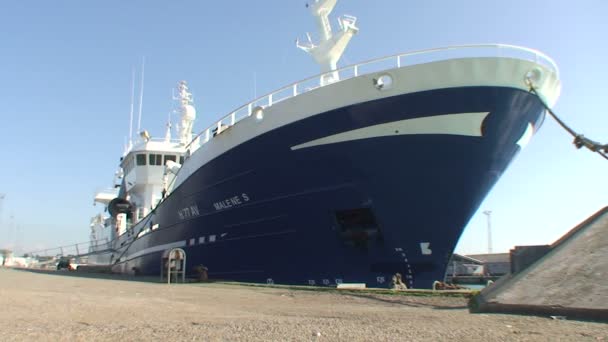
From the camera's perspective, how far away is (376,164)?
10.1 metres

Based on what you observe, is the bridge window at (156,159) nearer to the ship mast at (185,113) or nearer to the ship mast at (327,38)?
the ship mast at (185,113)

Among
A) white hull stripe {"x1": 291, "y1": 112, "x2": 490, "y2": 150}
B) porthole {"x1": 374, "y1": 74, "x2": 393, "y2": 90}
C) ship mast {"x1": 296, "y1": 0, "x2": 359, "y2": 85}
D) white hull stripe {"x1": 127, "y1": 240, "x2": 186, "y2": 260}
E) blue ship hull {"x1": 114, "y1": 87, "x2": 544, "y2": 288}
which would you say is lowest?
white hull stripe {"x1": 127, "y1": 240, "x2": 186, "y2": 260}

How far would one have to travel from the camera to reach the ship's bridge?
22.8 meters

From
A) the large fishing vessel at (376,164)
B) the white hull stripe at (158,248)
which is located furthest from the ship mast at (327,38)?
the white hull stripe at (158,248)

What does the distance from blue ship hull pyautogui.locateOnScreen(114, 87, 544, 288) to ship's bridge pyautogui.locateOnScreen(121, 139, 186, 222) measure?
12.3m

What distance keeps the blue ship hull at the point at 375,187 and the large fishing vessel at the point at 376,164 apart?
0.02 meters

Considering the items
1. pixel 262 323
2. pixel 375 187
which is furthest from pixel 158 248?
pixel 262 323

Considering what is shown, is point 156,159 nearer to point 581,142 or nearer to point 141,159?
point 141,159

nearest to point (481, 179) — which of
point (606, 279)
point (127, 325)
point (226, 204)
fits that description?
point (606, 279)

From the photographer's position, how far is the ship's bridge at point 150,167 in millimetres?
22781

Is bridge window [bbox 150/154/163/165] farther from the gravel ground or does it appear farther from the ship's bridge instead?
the gravel ground

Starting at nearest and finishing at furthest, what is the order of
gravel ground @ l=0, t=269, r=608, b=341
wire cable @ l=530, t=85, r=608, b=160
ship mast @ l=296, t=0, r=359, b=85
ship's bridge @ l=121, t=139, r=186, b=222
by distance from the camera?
1. gravel ground @ l=0, t=269, r=608, b=341
2. wire cable @ l=530, t=85, r=608, b=160
3. ship mast @ l=296, t=0, r=359, b=85
4. ship's bridge @ l=121, t=139, r=186, b=222

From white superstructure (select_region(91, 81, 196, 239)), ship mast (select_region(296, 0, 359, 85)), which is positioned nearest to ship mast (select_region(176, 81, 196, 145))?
white superstructure (select_region(91, 81, 196, 239))

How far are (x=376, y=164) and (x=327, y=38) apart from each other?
222 inches
